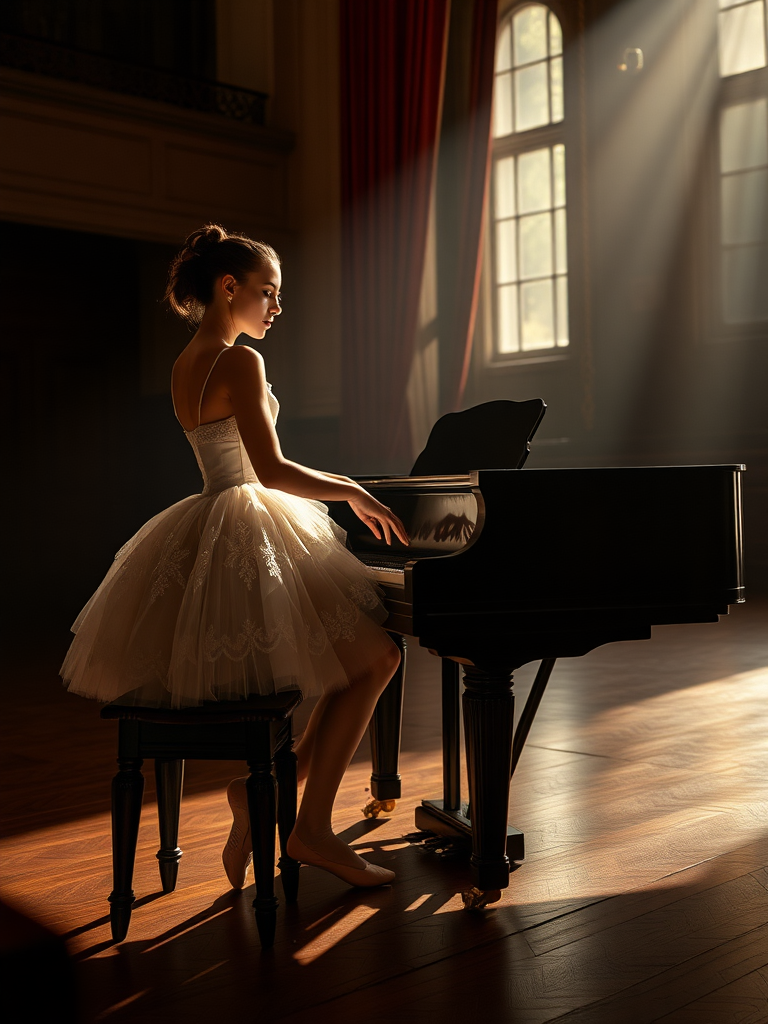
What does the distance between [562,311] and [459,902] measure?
7.02 metres

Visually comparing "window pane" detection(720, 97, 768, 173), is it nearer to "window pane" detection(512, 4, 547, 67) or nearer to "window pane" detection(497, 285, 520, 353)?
"window pane" detection(512, 4, 547, 67)

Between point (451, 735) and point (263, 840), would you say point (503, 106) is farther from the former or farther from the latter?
point (263, 840)

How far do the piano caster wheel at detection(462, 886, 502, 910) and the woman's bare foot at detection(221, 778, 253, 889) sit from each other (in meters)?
0.44

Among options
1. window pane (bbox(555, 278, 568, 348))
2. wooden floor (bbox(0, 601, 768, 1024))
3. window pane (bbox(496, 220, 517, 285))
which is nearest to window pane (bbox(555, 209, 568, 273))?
window pane (bbox(555, 278, 568, 348))

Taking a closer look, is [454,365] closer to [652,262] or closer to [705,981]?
[652,262]

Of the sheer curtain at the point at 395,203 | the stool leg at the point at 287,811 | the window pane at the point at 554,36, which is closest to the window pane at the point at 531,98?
the window pane at the point at 554,36

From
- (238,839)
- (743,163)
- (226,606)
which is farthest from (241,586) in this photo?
(743,163)

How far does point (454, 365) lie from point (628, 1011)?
19.8ft

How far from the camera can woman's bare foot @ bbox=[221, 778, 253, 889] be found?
2.27 m

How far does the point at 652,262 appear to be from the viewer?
26.9 feet

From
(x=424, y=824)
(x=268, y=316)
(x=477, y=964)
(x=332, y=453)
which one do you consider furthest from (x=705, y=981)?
(x=332, y=453)

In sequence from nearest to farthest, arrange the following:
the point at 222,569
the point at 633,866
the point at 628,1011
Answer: the point at 628,1011 → the point at 222,569 → the point at 633,866

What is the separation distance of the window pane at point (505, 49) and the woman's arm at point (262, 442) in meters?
7.61

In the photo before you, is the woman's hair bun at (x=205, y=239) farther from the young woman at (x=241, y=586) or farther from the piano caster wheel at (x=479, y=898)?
the piano caster wheel at (x=479, y=898)
